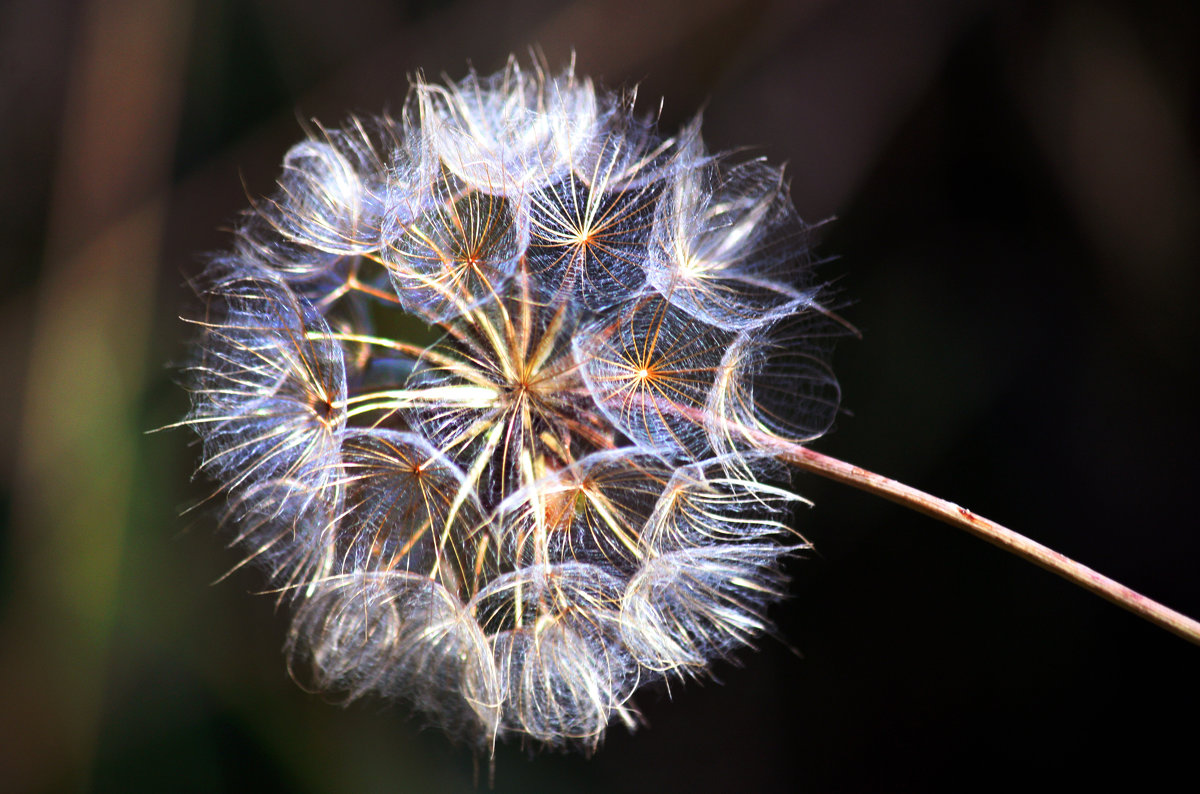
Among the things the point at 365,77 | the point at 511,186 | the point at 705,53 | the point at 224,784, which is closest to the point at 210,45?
the point at 365,77

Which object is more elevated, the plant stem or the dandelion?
the dandelion

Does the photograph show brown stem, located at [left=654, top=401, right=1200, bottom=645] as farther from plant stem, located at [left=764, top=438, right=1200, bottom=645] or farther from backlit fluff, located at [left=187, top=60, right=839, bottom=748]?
backlit fluff, located at [left=187, top=60, right=839, bottom=748]

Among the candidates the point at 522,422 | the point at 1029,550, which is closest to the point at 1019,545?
the point at 1029,550

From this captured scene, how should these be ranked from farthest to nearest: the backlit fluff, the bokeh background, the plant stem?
the bokeh background, the backlit fluff, the plant stem

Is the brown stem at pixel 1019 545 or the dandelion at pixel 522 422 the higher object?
the dandelion at pixel 522 422

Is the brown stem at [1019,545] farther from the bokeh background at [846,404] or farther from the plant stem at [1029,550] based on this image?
the bokeh background at [846,404]

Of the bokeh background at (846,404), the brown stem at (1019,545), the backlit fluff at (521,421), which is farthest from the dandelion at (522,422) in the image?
the bokeh background at (846,404)

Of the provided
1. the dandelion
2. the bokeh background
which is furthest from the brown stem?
the bokeh background
